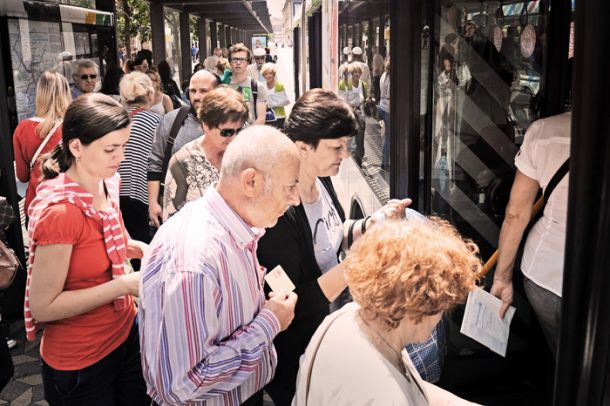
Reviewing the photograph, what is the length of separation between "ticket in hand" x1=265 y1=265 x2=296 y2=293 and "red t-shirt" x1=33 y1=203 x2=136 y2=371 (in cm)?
63

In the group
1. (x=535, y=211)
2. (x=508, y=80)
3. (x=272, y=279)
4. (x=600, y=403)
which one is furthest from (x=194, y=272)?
(x=508, y=80)

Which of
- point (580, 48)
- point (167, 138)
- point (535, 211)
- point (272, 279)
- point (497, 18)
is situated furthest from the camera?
point (167, 138)

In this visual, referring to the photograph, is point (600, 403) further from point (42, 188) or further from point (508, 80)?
point (508, 80)

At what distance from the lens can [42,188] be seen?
2273 mm

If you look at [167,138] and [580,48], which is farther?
[167,138]

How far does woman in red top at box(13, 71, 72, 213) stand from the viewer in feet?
13.9

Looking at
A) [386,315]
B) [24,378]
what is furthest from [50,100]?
[386,315]

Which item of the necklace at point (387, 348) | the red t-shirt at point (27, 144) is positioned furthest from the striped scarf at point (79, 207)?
the red t-shirt at point (27, 144)

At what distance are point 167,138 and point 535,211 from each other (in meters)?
2.38

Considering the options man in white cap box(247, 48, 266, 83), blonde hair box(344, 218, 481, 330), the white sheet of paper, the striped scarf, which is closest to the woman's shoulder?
the striped scarf

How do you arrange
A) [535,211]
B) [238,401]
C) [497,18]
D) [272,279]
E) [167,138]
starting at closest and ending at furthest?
[238,401] < [272,279] < [535,211] < [497,18] < [167,138]

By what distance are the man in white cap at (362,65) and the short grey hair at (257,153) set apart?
8.27ft

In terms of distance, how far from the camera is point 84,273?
220 cm

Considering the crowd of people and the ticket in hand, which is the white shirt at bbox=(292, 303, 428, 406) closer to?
the crowd of people
